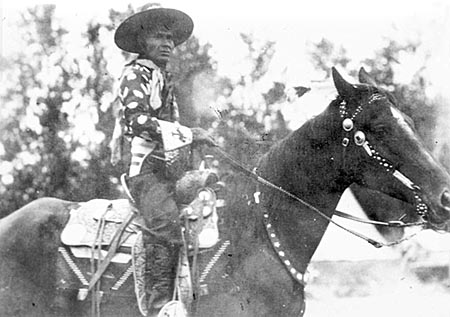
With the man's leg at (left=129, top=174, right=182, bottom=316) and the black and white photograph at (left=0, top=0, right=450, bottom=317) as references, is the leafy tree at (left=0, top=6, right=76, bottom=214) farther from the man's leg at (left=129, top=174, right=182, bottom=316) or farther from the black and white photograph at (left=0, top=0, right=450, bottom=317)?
the man's leg at (left=129, top=174, right=182, bottom=316)

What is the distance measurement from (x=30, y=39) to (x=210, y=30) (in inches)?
47.4

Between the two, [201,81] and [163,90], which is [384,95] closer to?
[163,90]

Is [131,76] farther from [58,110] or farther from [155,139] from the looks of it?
[58,110]

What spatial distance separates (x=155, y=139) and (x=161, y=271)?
0.69 m

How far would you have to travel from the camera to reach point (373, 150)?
2648mm

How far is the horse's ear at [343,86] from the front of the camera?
8.71 ft

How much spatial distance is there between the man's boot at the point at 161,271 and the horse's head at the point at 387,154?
1.00 meters

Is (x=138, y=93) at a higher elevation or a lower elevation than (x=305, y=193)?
higher

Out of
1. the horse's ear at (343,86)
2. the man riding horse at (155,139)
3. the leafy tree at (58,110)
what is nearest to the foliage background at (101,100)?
the leafy tree at (58,110)

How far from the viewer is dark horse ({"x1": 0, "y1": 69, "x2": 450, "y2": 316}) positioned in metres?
2.62

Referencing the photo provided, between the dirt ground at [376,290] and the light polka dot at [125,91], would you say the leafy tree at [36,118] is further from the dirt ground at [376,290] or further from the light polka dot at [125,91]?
the dirt ground at [376,290]

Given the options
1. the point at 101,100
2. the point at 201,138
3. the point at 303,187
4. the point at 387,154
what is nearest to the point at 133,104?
the point at 201,138

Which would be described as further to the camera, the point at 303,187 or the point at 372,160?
the point at 303,187

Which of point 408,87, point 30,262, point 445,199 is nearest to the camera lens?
point 445,199
